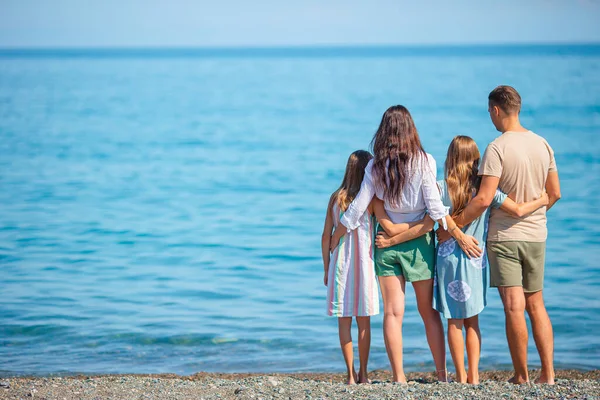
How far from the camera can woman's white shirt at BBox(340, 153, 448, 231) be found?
437cm

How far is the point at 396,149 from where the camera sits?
4363mm

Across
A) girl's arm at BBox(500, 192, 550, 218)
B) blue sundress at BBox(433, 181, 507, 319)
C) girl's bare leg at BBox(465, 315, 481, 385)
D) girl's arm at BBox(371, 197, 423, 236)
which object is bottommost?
girl's bare leg at BBox(465, 315, 481, 385)

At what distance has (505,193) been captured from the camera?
4.41m

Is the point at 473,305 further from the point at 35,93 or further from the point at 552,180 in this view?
the point at 35,93

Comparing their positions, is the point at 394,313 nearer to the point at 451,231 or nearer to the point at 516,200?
the point at 451,231

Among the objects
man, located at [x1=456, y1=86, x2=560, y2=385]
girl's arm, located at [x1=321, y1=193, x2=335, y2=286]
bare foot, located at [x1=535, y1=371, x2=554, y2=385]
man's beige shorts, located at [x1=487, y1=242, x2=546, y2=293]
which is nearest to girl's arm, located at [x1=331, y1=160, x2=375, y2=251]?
girl's arm, located at [x1=321, y1=193, x2=335, y2=286]

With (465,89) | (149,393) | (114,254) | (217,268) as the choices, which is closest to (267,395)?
(149,393)

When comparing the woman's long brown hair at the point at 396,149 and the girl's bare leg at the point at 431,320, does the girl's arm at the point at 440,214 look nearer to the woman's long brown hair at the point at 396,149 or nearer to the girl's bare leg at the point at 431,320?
the woman's long brown hair at the point at 396,149

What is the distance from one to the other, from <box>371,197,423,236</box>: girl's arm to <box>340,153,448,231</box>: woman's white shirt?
0.10 feet

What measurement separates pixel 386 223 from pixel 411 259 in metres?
0.26

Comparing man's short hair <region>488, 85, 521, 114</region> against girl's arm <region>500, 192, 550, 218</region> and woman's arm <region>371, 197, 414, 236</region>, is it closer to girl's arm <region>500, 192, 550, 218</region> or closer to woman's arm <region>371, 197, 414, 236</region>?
girl's arm <region>500, 192, 550, 218</region>

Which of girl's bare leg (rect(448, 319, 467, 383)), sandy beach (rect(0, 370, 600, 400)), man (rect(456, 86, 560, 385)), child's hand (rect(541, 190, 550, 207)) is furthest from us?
girl's bare leg (rect(448, 319, 467, 383))

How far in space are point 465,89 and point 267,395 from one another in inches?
1661

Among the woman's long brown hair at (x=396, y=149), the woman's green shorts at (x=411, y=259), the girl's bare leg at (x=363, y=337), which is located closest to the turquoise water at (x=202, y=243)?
the girl's bare leg at (x=363, y=337)
